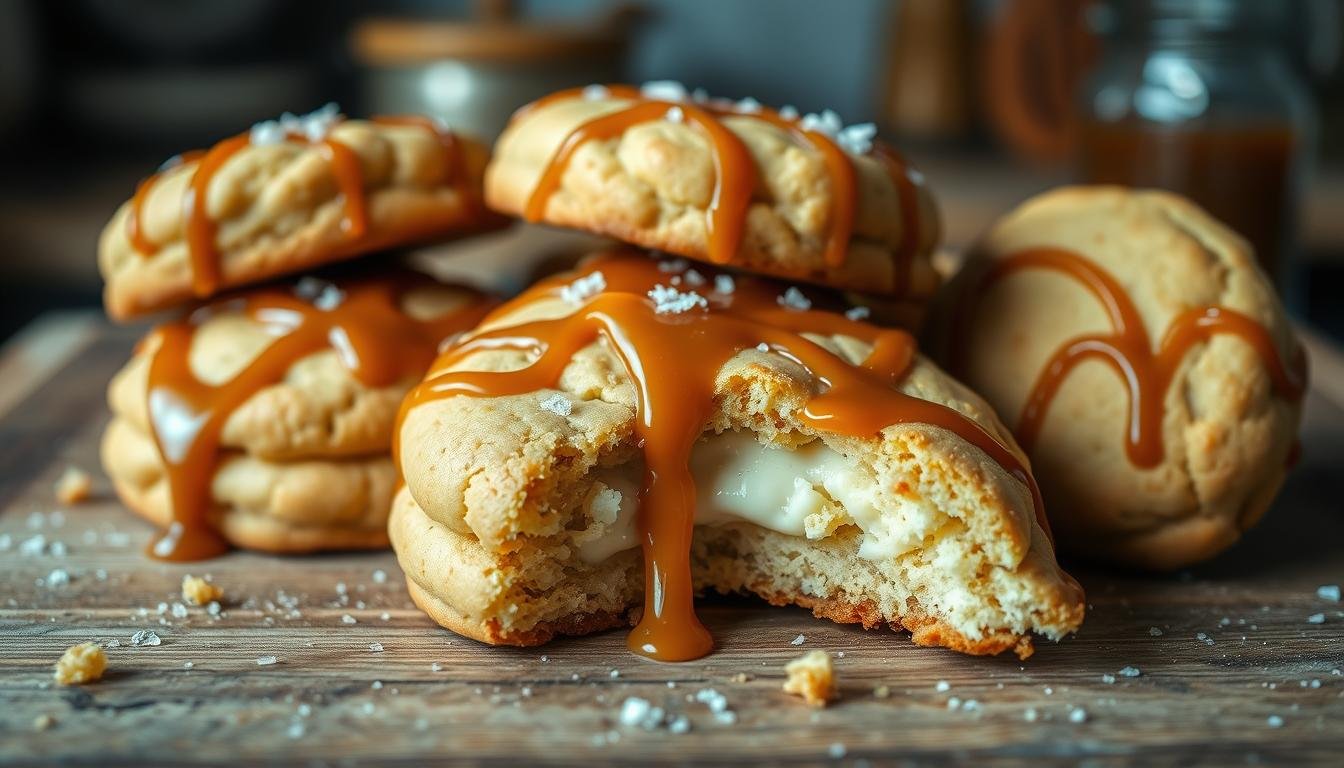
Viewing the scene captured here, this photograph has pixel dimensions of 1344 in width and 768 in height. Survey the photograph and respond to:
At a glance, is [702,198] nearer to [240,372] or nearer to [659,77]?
[240,372]

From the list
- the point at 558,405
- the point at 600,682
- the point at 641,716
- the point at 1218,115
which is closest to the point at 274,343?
the point at 558,405

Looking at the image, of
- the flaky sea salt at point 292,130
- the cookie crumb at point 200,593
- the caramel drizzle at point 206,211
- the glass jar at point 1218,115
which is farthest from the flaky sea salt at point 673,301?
the glass jar at point 1218,115

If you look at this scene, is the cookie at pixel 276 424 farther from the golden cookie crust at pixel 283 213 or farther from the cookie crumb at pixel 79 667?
the cookie crumb at pixel 79 667

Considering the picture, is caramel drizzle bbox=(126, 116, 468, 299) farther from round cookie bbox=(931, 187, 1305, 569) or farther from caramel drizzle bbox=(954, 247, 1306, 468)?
caramel drizzle bbox=(954, 247, 1306, 468)

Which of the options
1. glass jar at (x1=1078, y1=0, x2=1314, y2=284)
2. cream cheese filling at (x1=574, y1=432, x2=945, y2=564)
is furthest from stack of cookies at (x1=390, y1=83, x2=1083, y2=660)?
glass jar at (x1=1078, y1=0, x2=1314, y2=284)

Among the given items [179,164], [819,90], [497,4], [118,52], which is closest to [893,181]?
[179,164]

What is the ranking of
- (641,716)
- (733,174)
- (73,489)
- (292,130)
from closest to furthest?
(641,716) < (733,174) < (292,130) < (73,489)

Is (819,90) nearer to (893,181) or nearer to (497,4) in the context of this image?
(497,4)
